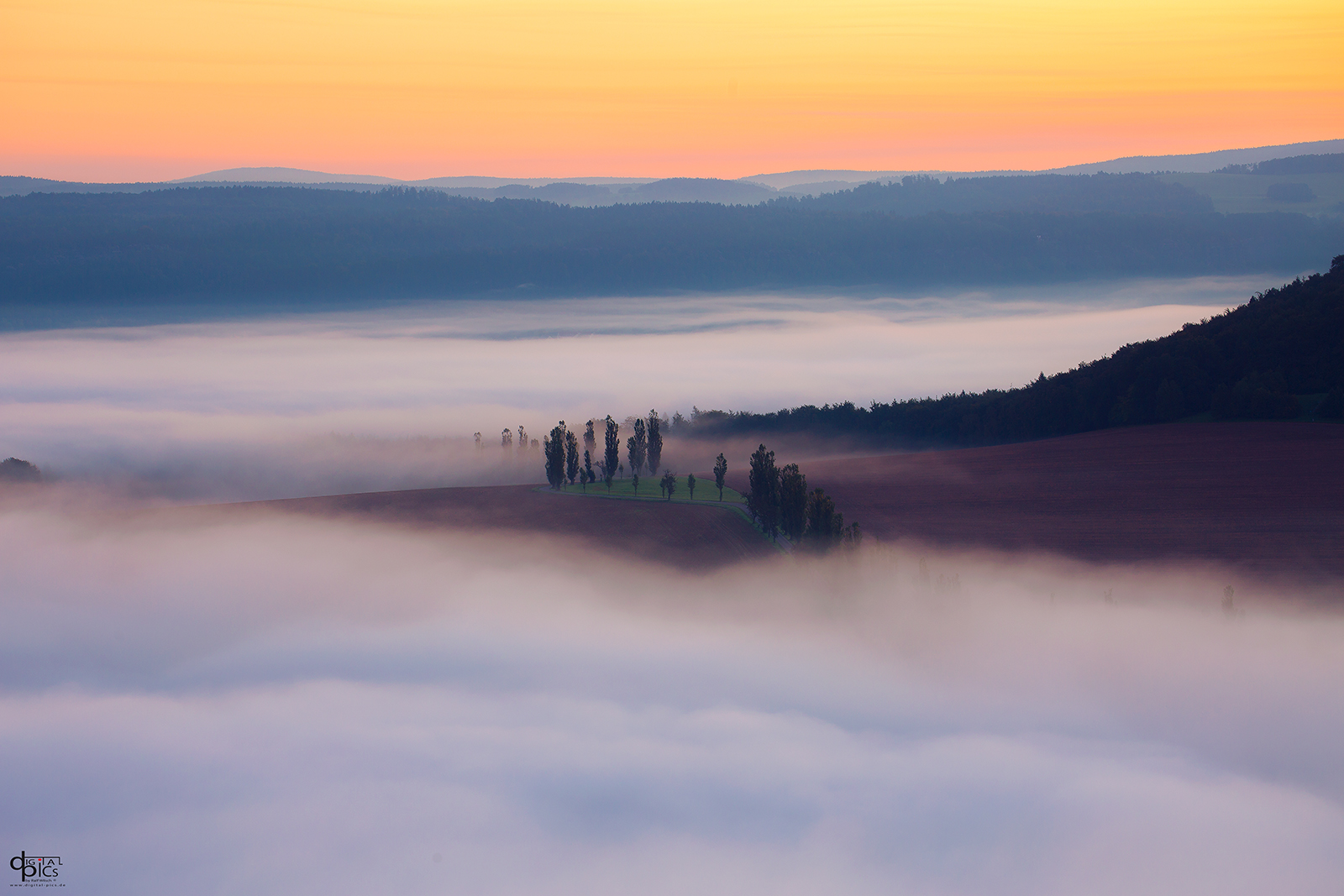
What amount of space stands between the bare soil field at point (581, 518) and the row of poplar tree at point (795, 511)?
140 cm

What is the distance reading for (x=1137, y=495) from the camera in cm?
5775

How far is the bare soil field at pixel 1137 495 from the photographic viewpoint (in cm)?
5012

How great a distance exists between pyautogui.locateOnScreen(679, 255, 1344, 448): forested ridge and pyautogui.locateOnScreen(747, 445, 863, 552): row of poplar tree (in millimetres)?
26795

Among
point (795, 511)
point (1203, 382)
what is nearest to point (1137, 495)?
point (795, 511)

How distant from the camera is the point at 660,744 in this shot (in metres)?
44.7

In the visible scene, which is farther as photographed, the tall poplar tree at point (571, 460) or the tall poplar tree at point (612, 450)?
the tall poplar tree at point (612, 450)

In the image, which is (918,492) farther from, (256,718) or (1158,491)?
(256,718)

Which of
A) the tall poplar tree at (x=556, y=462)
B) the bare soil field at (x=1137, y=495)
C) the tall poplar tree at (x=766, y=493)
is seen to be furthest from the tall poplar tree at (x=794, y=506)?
the tall poplar tree at (x=556, y=462)

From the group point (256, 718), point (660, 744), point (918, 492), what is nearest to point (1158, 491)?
point (918, 492)

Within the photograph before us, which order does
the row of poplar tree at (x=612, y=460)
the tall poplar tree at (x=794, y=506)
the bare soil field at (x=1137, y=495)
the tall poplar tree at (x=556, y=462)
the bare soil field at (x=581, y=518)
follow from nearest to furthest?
1. the bare soil field at (x=1137, y=495)
2. the tall poplar tree at (x=794, y=506)
3. the bare soil field at (x=581, y=518)
4. the row of poplar tree at (x=612, y=460)
5. the tall poplar tree at (x=556, y=462)

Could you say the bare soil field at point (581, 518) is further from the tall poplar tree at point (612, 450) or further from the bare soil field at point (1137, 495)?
the bare soil field at point (1137, 495)

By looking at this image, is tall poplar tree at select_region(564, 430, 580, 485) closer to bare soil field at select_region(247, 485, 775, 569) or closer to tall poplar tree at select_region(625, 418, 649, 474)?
bare soil field at select_region(247, 485, 775, 569)

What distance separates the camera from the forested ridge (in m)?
67.6

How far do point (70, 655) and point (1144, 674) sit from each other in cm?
5631
